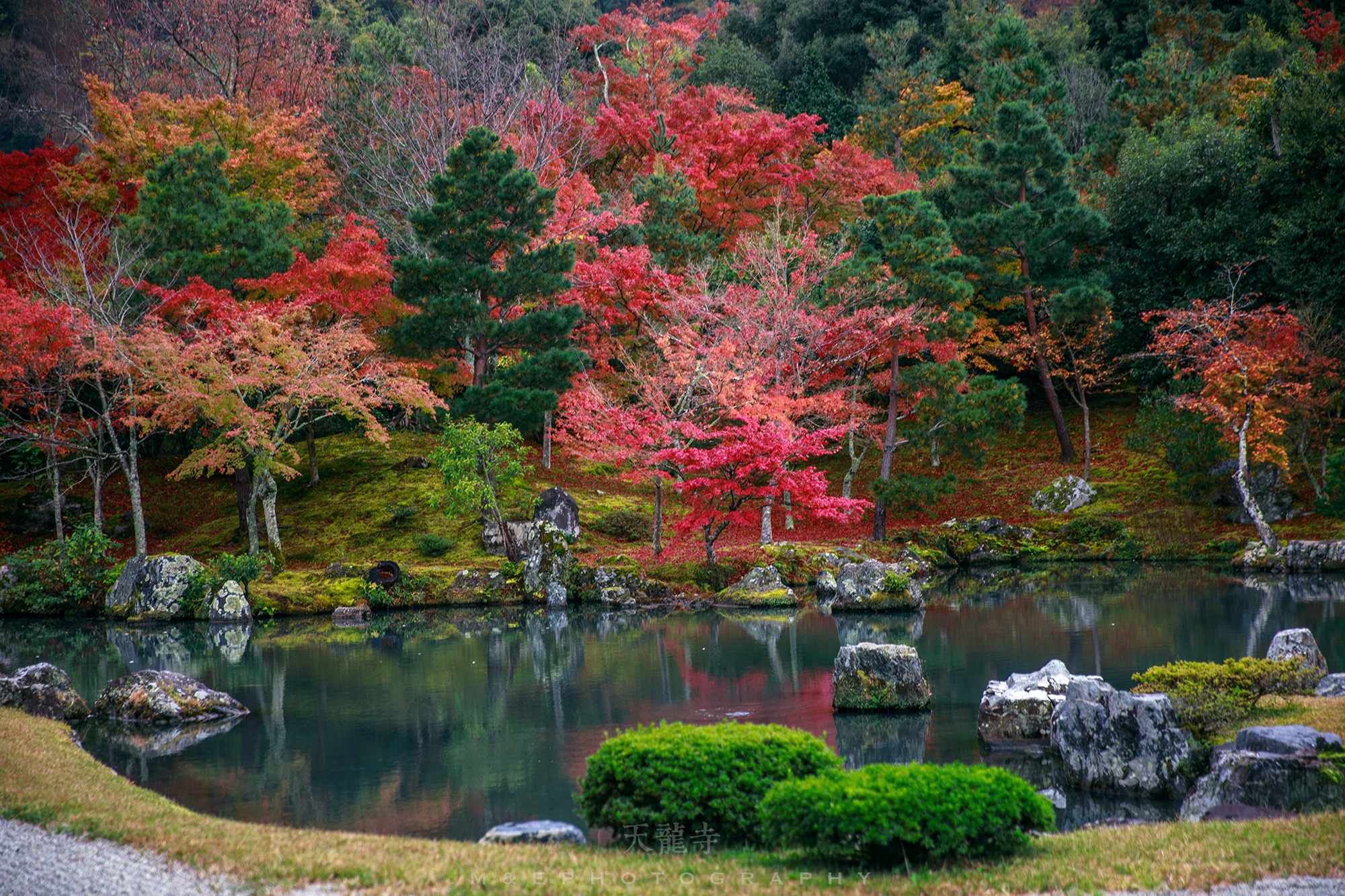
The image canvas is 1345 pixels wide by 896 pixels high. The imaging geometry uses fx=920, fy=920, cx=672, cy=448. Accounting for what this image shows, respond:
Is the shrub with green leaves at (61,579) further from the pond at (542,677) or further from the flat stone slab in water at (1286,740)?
the flat stone slab in water at (1286,740)

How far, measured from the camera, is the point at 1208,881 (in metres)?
4.03

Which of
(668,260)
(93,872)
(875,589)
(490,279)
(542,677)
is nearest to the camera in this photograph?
(93,872)

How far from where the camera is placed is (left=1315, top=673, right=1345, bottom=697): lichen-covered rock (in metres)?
8.09

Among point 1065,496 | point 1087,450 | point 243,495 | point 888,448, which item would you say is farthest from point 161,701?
point 1087,450

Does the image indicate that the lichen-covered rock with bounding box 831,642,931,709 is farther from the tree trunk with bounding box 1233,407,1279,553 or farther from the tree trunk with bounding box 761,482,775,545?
Answer: the tree trunk with bounding box 1233,407,1279,553

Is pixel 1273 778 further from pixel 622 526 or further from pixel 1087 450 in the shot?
pixel 1087 450

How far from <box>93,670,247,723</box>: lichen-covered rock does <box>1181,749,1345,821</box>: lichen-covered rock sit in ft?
29.7

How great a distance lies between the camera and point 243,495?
2139 cm

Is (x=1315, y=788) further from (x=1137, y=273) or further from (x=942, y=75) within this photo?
(x=942, y=75)

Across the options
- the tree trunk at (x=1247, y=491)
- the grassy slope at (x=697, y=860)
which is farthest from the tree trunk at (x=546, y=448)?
the grassy slope at (x=697, y=860)

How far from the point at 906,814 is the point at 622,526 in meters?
18.8

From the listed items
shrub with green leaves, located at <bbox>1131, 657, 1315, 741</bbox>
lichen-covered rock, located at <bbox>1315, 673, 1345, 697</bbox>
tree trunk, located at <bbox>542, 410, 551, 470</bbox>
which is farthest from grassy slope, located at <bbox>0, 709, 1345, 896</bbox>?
tree trunk, located at <bbox>542, 410, 551, 470</bbox>

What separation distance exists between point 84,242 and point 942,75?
94.8 ft

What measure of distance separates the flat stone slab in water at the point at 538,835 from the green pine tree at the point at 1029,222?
2084 cm
